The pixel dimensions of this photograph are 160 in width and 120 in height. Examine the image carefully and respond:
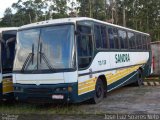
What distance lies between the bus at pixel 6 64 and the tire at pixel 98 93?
289 cm

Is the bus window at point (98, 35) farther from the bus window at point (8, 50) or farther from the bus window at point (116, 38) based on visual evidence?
the bus window at point (8, 50)

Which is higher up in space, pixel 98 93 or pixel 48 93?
pixel 48 93

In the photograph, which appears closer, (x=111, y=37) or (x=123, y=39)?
(x=111, y=37)

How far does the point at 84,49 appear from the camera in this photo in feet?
37.9

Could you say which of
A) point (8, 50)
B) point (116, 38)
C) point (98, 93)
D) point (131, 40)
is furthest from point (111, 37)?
point (8, 50)

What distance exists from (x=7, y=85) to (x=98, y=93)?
3.18 m

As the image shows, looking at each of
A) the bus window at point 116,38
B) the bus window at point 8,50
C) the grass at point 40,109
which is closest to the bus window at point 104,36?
the bus window at point 116,38

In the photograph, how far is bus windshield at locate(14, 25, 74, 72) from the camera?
1088 cm

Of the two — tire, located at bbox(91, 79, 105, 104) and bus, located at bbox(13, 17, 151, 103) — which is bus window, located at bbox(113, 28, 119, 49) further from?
tire, located at bbox(91, 79, 105, 104)

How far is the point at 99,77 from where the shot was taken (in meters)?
12.9

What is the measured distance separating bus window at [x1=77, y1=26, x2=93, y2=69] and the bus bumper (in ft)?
2.77

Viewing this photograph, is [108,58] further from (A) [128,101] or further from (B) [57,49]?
(B) [57,49]

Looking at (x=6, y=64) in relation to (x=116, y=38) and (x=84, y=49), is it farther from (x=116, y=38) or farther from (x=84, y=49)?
(x=116, y=38)

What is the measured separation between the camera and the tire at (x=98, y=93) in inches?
491
